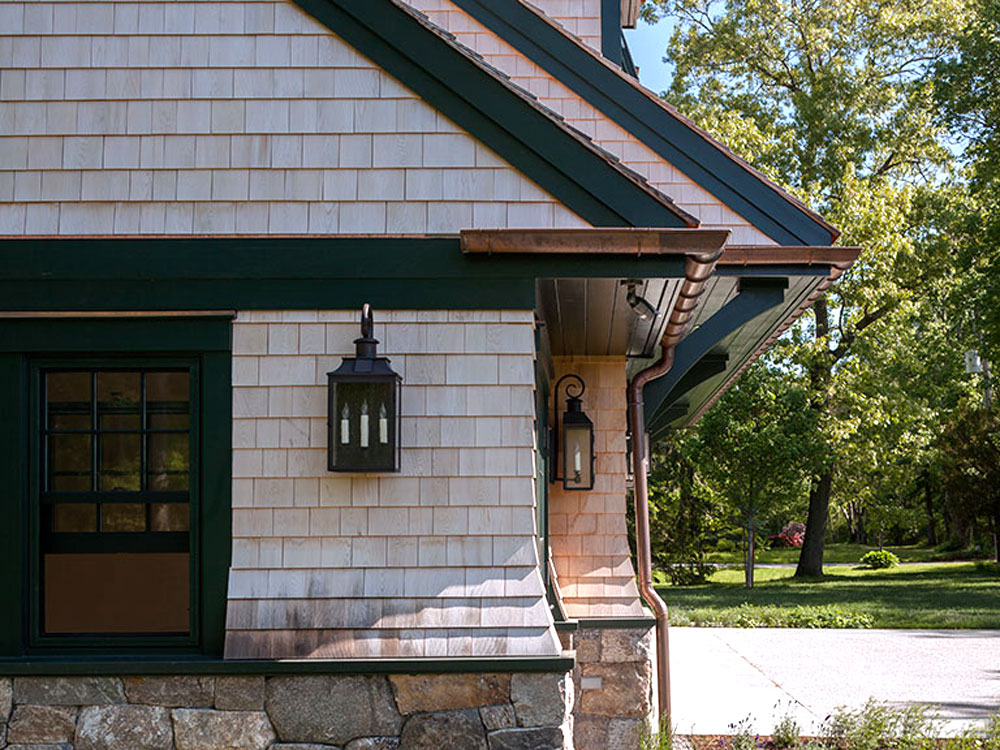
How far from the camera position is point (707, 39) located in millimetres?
26812

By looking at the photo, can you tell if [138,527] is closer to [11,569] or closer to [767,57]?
[11,569]

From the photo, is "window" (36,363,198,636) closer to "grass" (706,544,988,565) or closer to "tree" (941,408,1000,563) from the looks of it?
"tree" (941,408,1000,563)

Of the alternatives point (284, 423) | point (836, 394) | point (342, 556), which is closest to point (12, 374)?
point (284, 423)

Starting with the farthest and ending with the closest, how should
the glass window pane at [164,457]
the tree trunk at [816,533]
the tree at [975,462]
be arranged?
1. the tree at [975,462]
2. the tree trunk at [816,533]
3. the glass window pane at [164,457]

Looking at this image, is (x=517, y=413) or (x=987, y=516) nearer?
(x=517, y=413)

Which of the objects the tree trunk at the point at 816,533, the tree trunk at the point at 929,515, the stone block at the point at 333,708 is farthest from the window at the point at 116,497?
the tree trunk at the point at 929,515

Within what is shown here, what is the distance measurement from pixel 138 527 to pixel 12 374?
4.43ft

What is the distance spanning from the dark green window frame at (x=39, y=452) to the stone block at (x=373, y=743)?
78cm

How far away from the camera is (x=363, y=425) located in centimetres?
502

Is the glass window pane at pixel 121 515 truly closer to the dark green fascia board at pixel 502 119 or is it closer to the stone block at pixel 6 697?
the stone block at pixel 6 697

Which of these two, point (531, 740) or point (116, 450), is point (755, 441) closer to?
point (116, 450)

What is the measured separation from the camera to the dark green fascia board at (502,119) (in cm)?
520

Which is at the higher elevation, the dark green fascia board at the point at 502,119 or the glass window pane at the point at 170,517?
the dark green fascia board at the point at 502,119

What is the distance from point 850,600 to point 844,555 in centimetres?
2253
